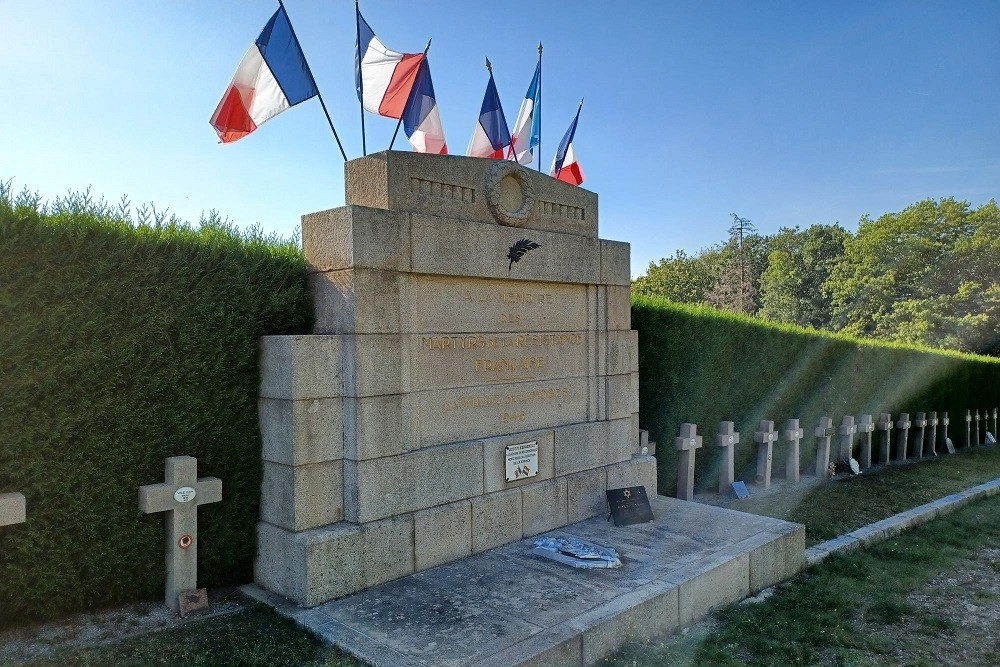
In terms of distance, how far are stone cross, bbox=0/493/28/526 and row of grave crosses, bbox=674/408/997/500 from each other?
22.8ft

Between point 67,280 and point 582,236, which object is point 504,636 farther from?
point 582,236

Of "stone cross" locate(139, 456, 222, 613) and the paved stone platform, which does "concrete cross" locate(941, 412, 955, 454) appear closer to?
the paved stone platform

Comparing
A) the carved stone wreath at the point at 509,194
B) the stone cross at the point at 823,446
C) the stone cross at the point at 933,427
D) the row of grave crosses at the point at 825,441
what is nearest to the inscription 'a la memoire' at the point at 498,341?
the carved stone wreath at the point at 509,194

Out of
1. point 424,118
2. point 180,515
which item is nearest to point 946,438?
point 424,118

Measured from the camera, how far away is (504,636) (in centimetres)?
386

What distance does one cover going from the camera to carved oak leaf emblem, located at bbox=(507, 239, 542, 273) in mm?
5816

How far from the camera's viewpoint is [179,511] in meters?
4.36

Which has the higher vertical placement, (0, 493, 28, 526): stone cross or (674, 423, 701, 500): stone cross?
(0, 493, 28, 526): stone cross

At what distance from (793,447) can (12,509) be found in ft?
33.4

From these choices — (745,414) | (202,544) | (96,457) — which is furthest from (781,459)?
(96,457)

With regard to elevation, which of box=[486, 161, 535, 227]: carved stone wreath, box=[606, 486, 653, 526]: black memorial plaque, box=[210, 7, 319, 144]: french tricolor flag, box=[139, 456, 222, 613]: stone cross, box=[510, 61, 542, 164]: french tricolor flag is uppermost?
box=[510, 61, 542, 164]: french tricolor flag

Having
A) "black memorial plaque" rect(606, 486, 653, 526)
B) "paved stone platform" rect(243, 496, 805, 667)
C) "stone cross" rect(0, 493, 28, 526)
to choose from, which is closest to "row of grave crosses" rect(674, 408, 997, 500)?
"black memorial plaque" rect(606, 486, 653, 526)

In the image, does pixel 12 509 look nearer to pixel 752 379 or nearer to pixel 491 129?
pixel 491 129

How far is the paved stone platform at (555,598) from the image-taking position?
12.4 feet
